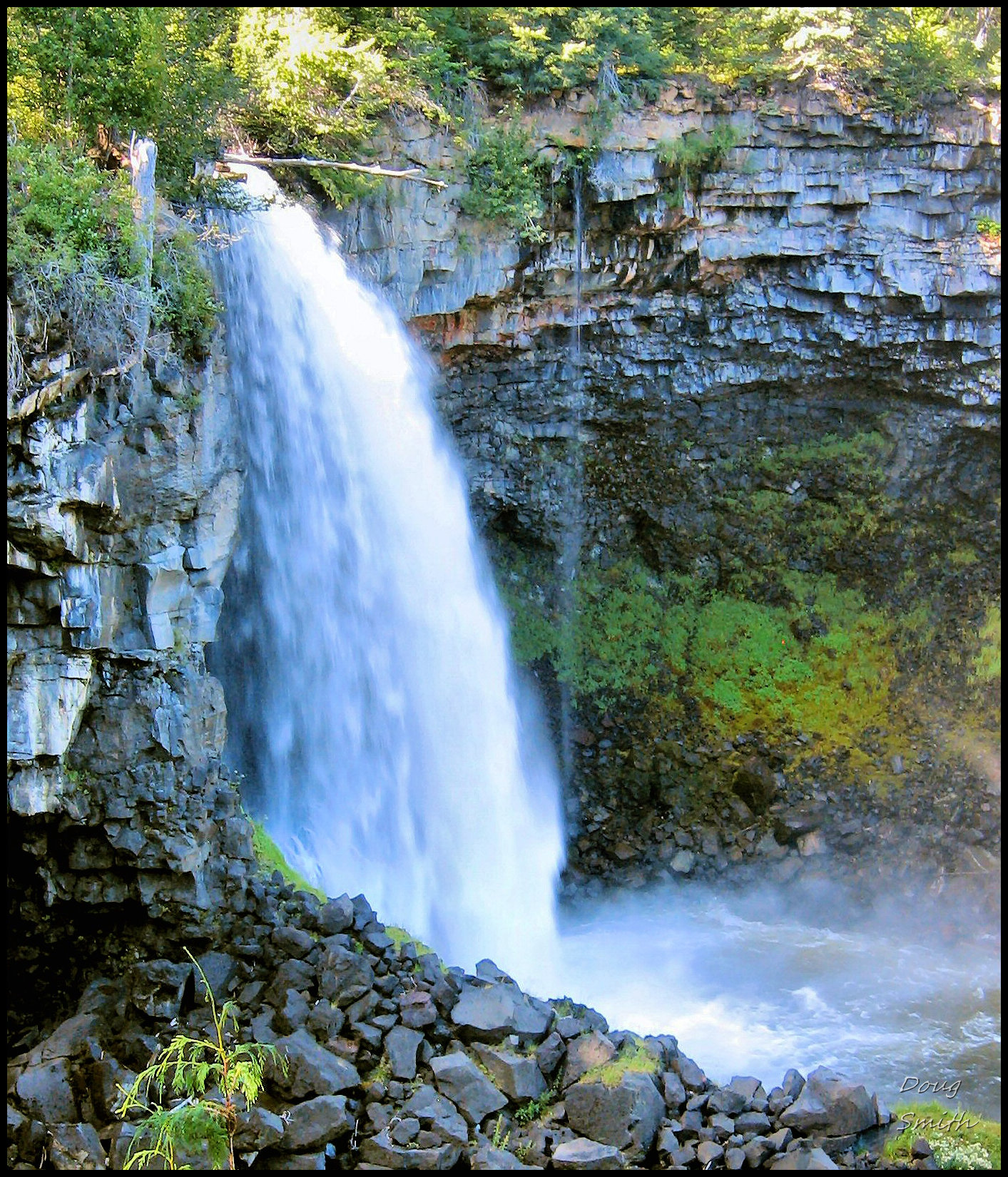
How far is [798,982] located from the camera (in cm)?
1039

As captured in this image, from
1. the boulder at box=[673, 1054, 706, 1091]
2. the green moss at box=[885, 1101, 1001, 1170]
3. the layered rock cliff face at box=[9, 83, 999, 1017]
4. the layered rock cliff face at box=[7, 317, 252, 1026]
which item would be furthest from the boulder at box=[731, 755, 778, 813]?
the layered rock cliff face at box=[7, 317, 252, 1026]

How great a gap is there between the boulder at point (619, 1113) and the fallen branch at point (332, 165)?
8614 mm

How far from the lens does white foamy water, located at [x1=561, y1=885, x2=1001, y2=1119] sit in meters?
8.93

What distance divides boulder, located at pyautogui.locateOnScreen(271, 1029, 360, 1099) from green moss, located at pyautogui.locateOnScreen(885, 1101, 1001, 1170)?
386 cm

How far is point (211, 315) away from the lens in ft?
27.0

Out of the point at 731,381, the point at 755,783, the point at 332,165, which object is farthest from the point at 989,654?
the point at 332,165

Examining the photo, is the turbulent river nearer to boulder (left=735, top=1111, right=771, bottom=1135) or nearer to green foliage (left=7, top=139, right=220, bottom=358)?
green foliage (left=7, top=139, right=220, bottom=358)

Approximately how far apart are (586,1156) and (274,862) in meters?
3.52

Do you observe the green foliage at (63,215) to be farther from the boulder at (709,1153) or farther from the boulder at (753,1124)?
the boulder at (753,1124)

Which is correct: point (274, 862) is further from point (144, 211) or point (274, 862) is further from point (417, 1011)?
point (144, 211)

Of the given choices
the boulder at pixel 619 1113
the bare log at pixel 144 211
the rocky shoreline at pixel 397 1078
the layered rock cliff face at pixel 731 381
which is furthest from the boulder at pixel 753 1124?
the bare log at pixel 144 211

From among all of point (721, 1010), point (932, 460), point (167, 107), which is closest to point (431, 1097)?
point (721, 1010)

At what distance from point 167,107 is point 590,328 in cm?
585

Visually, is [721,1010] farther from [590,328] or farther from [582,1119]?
[590,328]
